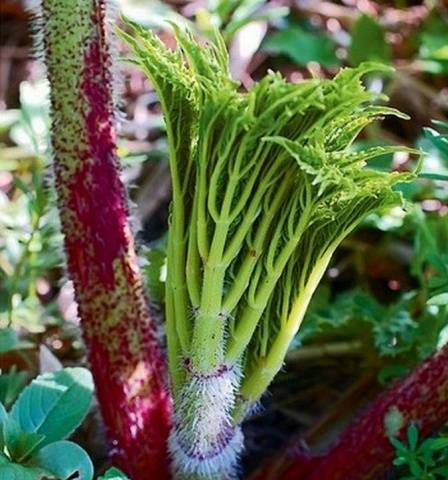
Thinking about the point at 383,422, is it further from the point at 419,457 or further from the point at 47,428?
the point at 47,428

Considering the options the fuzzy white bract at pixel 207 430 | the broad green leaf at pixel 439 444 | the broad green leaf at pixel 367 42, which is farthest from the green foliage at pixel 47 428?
the broad green leaf at pixel 367 42

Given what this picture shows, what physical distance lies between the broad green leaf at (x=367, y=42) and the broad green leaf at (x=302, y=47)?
0.19 feet

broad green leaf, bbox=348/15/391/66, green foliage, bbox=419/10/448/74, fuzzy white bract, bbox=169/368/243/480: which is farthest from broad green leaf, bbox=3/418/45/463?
broad green leaf, bbox=348/15/391/66

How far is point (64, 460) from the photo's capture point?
1.30 m

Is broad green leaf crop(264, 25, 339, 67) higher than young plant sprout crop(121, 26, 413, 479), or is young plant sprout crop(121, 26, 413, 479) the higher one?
young plant sprout crop(121, 26, 413, 479)

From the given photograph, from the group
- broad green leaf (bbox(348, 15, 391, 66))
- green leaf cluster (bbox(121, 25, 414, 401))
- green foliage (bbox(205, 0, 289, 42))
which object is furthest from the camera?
broad green leaf (bbox(348, 15, 391, 66))

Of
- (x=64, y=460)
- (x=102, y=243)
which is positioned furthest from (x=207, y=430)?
(x=102, y=243)

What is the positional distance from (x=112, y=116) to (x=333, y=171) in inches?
17.8

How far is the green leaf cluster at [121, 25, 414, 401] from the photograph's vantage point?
108 cm

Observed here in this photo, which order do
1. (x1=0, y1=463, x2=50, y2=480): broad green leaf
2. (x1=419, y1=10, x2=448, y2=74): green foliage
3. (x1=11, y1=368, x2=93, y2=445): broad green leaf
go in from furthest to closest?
(x1=419, y1=10, x2=448, y2=74): green foliage → (x1=11, y1=368, x2=93, y2=445): broad green leaf → (x1=0, y1=463, x2=50, y2=480): broad green leaf

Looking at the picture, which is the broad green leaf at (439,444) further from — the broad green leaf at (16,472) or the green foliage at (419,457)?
the broad green leaf at (16,472)

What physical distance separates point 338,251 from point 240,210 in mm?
1109

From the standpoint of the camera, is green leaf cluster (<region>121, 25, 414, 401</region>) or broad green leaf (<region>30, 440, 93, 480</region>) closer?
green leaf cluster (<region>121, 25, 414, 401</region>)

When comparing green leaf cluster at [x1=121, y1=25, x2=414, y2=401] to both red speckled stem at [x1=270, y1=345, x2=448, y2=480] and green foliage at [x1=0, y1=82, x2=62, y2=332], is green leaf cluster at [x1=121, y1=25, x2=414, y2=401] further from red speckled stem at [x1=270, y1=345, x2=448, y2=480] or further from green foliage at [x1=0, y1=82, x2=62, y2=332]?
green foliage at [x1=0, y1=82, x2=62, y2=332]
